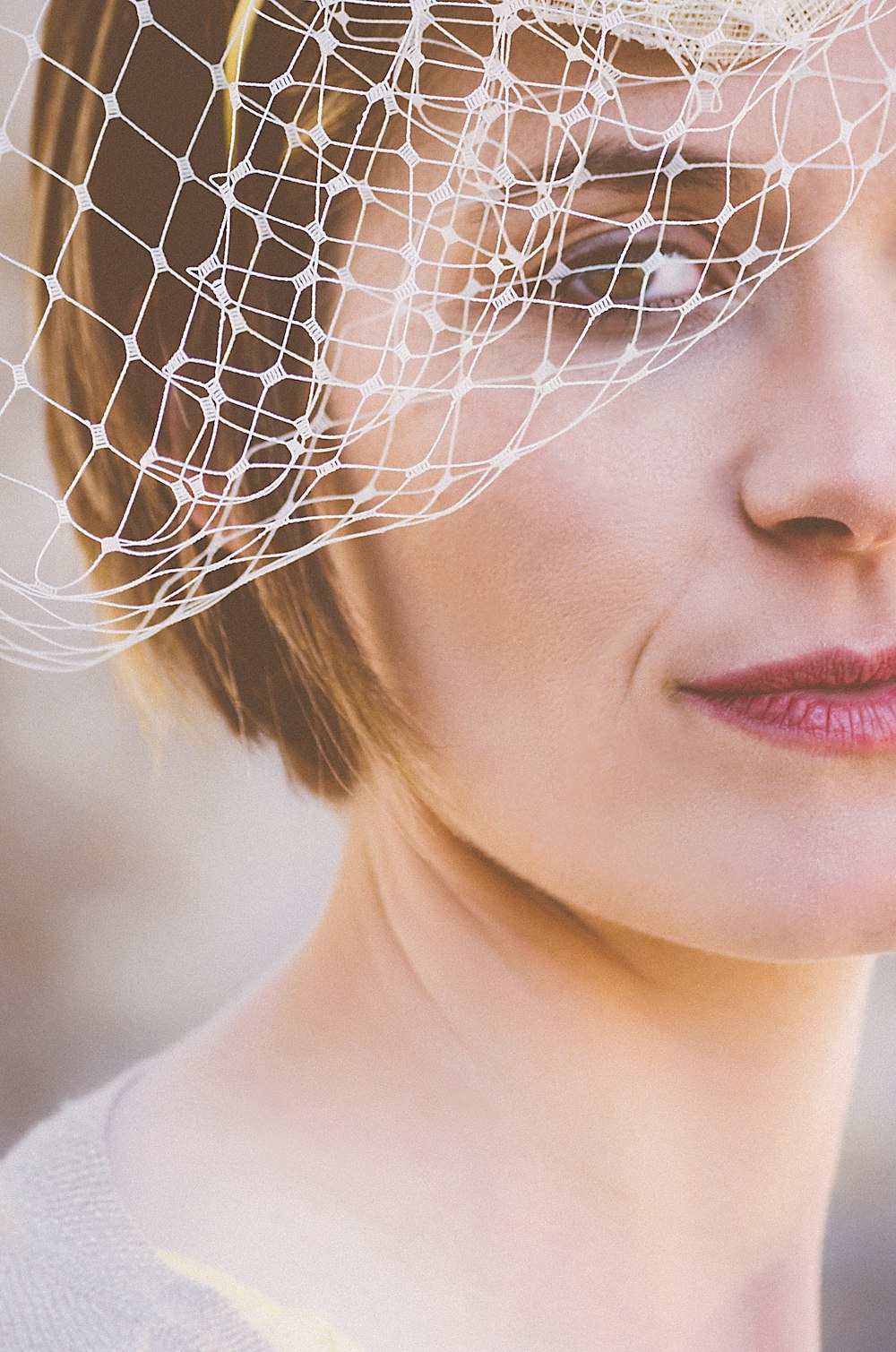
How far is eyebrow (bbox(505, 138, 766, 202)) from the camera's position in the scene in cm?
65

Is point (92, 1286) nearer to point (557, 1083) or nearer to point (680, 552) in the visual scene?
point (557, 1083)

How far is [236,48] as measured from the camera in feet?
2.27

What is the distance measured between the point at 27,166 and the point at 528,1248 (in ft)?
2.28

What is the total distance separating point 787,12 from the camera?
2.04 feet

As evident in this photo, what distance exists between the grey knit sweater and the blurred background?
0.81 feet

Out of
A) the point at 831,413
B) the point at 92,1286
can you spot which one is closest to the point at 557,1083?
the point at 92,1286

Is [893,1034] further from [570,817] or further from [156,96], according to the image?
[156,96]

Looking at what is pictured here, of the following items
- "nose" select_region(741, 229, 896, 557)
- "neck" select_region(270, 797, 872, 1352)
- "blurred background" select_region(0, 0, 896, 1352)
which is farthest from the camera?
"blurred background" select_region(0, 0, 896, 1352)

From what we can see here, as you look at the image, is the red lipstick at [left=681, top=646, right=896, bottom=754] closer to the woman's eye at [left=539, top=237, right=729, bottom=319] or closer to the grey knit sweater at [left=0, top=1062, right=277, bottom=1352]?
the woman's eye at [left=539, top=237, right=729, bottom=319]

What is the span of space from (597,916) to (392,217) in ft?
1.29

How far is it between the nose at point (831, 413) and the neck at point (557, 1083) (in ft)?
0.90

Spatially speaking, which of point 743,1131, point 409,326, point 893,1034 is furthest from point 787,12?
point 893,1034

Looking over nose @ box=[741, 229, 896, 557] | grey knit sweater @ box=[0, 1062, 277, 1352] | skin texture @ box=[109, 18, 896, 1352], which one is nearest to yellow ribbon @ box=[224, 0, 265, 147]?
skin texture @ box=[109, 18, 896, 1352]

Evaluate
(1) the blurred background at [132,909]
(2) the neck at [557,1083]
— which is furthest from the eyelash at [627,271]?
(1) the blurred background at [132,909]
